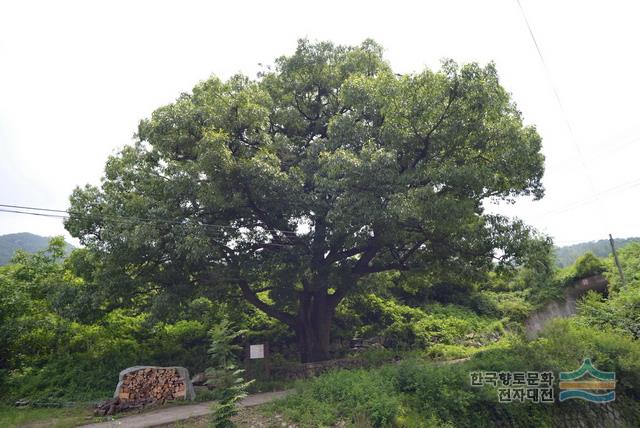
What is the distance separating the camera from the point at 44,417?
918 cm

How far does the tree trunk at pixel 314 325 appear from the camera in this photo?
13773mm

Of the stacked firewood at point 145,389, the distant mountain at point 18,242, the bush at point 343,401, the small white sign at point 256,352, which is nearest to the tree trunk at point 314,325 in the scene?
the small white sign at point 256,352

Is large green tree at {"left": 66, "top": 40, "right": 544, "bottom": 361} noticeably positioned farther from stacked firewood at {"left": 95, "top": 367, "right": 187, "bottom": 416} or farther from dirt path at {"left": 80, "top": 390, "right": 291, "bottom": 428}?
dirt path at {"left": 80, "top": 390, "right": 291, "bottom": 428}

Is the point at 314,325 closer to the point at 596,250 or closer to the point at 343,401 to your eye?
the point at 343,401

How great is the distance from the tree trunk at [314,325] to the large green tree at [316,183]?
119cm

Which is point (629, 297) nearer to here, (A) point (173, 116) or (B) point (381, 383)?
(B) point (381, 383)

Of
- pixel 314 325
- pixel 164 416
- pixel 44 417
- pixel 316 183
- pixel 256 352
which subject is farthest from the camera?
pixel 314 325

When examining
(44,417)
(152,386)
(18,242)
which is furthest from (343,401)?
(18,242)

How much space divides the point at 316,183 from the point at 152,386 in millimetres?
6973

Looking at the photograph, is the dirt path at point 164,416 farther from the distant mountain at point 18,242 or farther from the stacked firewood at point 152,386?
the distant mountain at point 18,242

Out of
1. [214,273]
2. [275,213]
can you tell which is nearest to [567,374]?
[275,213]

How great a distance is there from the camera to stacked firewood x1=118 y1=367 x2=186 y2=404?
9.97m

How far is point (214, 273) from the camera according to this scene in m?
11.5

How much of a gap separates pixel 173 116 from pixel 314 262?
20.1ft
